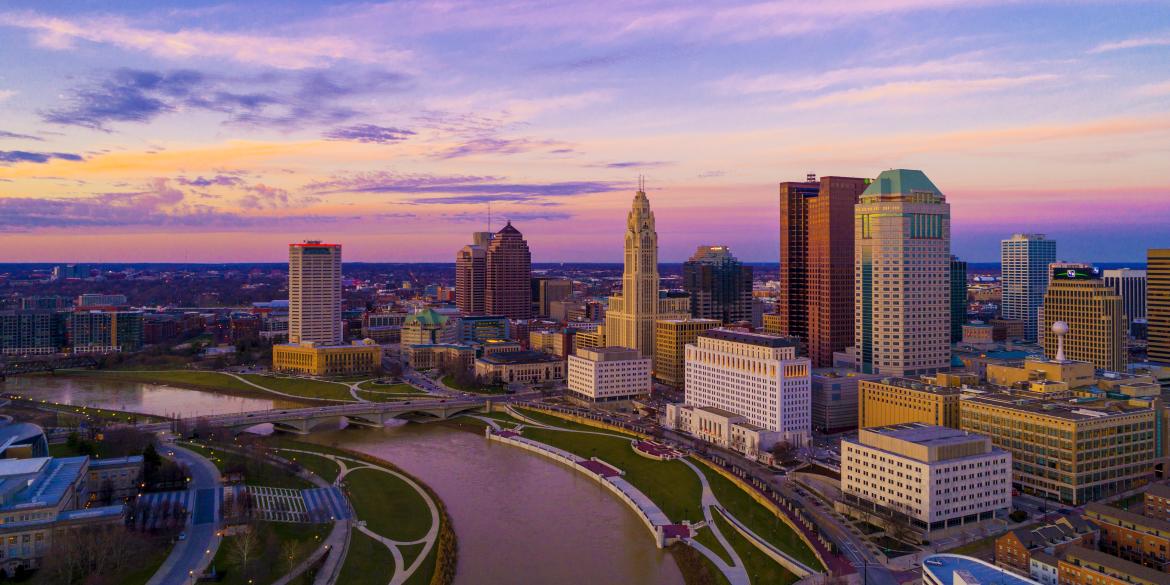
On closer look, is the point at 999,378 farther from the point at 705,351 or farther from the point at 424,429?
the point at 424,429

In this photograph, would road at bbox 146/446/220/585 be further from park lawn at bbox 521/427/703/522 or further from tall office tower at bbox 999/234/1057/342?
tall office tower at bbox 999/234/1057/342

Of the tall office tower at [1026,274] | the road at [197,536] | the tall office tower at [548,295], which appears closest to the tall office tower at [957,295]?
the tall office tower at [1026,274]

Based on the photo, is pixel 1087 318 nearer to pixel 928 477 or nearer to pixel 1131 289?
pixel 928 477

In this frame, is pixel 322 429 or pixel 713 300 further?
pixel 713 300

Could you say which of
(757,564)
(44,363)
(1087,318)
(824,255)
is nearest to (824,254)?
(824,255)

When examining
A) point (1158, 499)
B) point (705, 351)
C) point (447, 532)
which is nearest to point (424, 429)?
point (705, 351)

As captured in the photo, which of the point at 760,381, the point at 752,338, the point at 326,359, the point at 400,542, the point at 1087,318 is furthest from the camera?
the point at 326,359
